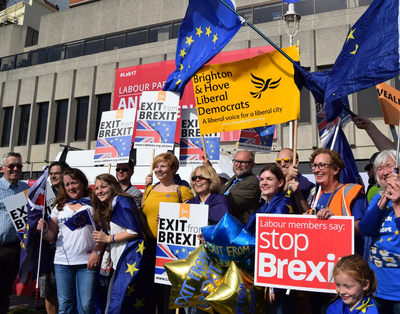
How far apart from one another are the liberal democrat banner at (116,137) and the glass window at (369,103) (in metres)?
11.3

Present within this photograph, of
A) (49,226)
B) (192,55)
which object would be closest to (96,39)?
(192,55)

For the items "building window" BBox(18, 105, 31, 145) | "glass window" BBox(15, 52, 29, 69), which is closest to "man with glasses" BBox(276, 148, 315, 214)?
"building window" BBox(18, 105, 31, 145)

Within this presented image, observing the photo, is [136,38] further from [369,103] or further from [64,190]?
[64,190]

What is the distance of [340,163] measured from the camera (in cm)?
355

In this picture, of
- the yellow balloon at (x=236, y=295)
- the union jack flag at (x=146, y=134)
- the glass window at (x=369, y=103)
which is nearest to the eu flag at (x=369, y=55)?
the yellow balloon at (x=236, y=295)

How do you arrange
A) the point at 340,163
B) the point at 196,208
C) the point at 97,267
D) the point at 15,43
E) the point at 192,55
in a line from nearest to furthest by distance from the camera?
the point at 340,163, the point at 196,208, the point at 97,267, the point at 192,55, the point at 15,43

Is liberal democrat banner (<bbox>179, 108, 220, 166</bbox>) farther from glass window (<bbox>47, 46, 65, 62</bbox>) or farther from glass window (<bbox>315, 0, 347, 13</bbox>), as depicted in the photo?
glass window (<bbox>47, 46, 65, 62</bbox>)

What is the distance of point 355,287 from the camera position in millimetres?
2650

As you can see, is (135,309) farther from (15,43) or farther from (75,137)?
(15,43)

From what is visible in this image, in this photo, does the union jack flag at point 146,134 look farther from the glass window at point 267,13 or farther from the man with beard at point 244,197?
the glass window at point 267,13

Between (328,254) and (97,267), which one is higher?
(328,254)

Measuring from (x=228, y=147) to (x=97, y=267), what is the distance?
43.8ft

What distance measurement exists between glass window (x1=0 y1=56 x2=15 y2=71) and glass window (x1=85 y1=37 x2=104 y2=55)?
6093 millimetres

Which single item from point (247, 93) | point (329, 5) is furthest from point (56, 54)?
point (247, 93)
